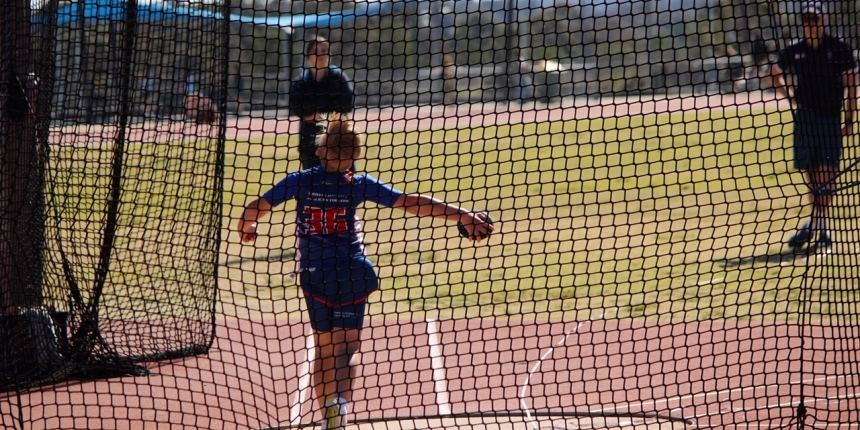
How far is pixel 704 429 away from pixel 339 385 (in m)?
1.67

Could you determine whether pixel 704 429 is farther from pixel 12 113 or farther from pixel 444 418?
pixel 12 113

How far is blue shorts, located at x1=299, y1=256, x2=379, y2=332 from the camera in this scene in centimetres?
404

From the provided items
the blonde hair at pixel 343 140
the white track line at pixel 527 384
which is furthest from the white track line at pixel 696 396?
the blonde hair at pixel 343 140

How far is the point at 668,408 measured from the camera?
4.54m

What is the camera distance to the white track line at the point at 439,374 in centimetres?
469

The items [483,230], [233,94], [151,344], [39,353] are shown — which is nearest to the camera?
[483,230]

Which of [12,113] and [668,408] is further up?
[12,113]

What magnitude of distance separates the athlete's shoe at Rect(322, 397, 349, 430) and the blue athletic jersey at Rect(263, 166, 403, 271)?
1.92 feet

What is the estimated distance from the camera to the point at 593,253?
8.30 metres

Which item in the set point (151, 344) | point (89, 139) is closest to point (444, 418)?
point (151, 344)

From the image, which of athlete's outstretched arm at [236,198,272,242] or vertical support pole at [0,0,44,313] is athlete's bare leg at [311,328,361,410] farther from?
vertical support pole at [0,0,44,313]

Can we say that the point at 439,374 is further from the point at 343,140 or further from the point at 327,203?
the point at 343,140

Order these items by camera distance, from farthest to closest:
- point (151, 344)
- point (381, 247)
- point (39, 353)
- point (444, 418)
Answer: point (381, 247) < point (151, 344) < point (39, 353) < point (444, 418)

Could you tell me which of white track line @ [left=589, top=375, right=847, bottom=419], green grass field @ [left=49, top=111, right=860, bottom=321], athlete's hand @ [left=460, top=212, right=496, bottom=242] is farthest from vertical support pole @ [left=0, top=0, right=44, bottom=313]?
white track line @ [left=589, top=375, right=847, bottom=419]
